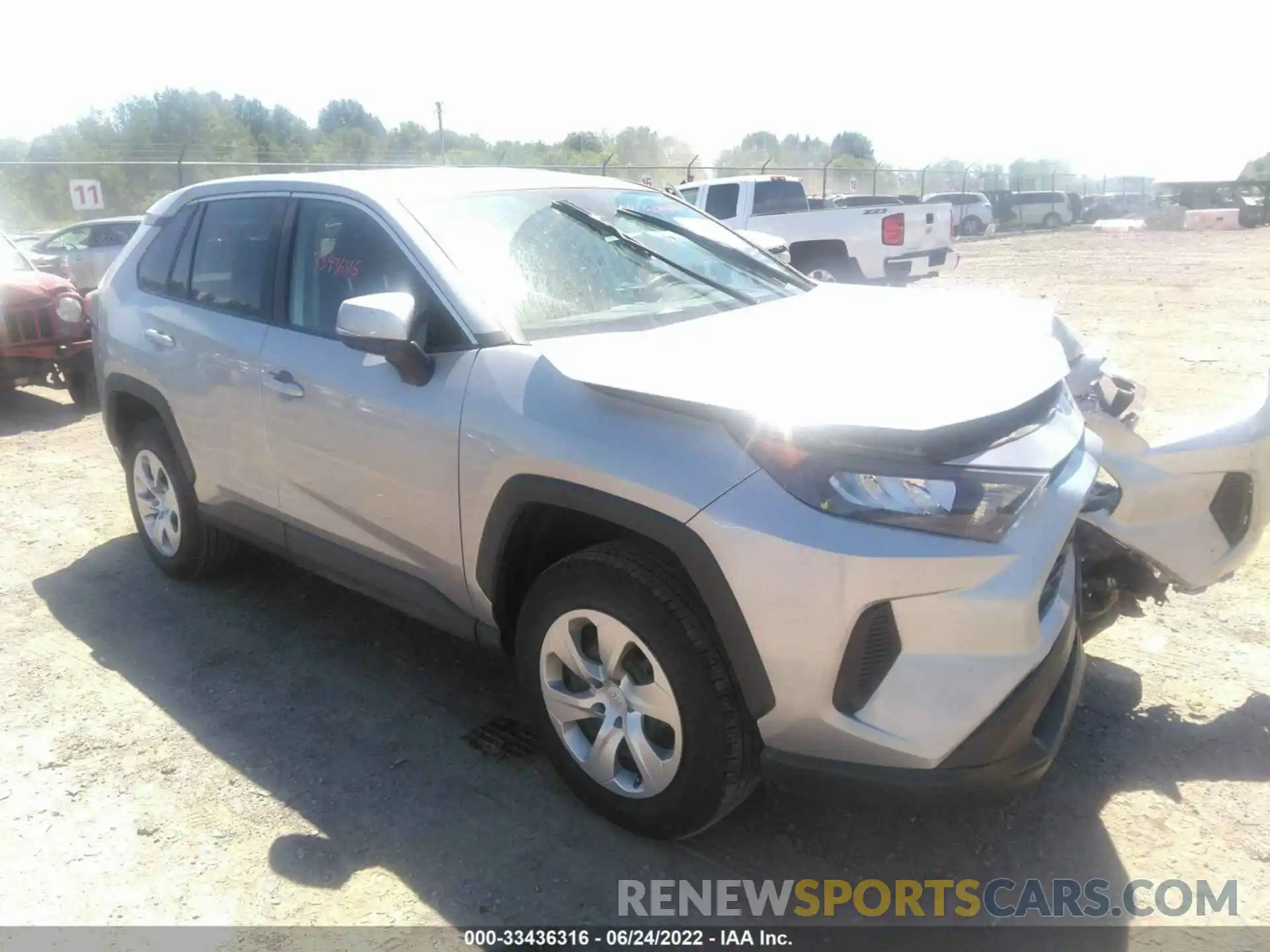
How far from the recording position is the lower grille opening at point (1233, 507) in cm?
338

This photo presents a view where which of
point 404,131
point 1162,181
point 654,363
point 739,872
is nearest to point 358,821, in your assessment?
point 739,872

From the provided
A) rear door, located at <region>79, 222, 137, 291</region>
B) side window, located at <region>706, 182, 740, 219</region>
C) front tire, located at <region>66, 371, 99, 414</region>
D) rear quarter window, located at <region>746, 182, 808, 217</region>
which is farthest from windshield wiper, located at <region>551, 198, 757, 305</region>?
rear door, located at <region>79, 222, 137, 291</region>

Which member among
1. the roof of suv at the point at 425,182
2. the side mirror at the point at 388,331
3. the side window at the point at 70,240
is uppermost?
the roof of suv at the point at 425,182

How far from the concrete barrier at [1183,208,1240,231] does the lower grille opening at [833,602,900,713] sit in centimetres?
4229

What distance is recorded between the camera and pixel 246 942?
258 cm

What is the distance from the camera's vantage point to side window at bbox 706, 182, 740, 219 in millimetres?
14719

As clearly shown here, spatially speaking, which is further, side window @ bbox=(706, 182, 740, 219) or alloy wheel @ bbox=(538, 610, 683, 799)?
side window @ bbox=(706, 182, 740, 219)

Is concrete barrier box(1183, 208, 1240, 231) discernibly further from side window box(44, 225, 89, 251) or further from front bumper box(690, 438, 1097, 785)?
front bumper box(690, 438, 1097, 785)

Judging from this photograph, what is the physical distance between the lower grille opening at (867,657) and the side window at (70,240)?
49.6 feet

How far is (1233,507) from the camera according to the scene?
11.2 feet

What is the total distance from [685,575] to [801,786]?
600mm

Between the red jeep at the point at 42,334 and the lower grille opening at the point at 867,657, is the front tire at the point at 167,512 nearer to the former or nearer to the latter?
the lower grille opening at the point at 867,657

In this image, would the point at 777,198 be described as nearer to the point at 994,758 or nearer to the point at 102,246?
the point at 102,246

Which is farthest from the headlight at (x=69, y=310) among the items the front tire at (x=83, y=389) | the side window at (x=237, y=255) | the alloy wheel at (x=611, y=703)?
the alloy wheel at (x=611, y=703)
